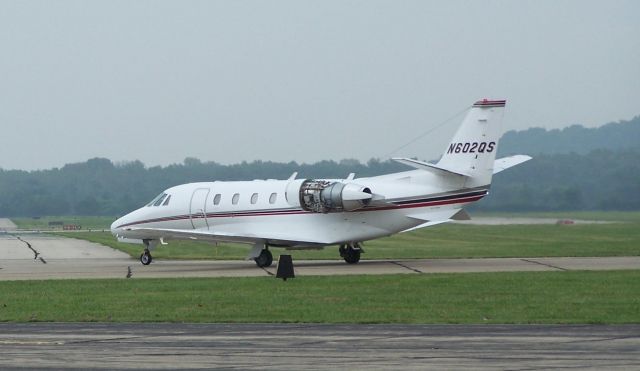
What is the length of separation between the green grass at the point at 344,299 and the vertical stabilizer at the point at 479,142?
5.71 m

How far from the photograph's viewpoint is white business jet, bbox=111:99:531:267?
37.1 metres

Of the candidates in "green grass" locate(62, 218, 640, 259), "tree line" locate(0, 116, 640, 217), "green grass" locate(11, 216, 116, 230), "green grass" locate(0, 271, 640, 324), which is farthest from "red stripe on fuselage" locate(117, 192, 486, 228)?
"green grass" locate(11, 216, 116, 230)

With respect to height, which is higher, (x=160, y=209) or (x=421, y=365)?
(x=160, y=209)

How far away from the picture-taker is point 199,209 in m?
41.9

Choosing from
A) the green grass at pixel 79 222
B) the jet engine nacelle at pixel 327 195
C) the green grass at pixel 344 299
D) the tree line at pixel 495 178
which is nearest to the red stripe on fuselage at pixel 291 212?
the jet engine nacelle at pixel 327 195

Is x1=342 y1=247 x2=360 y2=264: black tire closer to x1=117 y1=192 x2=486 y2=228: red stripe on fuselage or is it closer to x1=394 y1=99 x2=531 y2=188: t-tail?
x1=117 y1=192 x2=486 y2=228: red stripe on fuselage

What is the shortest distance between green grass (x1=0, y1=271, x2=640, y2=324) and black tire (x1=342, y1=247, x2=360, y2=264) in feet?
27.1

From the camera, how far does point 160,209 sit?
141 ft

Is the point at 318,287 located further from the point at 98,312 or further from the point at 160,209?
the point at 160,209

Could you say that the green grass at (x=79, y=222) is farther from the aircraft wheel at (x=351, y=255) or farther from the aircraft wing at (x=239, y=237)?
the aircraft wheel at (x=351, y=255)

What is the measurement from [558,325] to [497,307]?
3.07m

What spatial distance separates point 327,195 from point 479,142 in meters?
5.33

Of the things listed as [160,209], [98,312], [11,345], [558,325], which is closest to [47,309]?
[98,312]

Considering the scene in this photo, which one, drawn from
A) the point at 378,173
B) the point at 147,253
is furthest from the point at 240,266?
the point at 378,173
